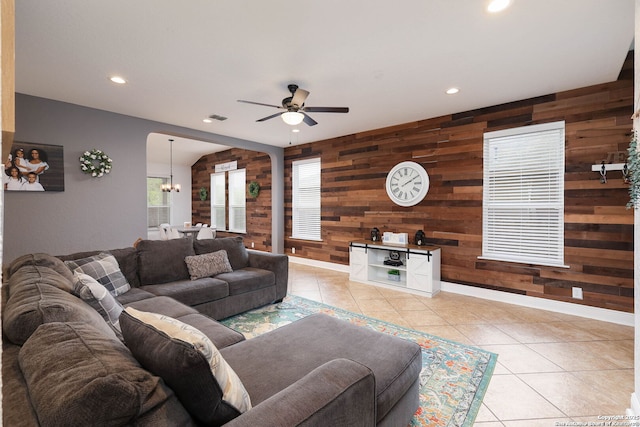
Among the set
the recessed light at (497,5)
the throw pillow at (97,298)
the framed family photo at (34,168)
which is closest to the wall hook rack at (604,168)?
the recessed light at (497,5)

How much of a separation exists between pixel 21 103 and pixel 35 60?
1.21 metres

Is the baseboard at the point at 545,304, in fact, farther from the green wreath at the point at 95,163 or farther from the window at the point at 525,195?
the green wreath at the point at 95,163

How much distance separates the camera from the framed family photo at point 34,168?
366cm

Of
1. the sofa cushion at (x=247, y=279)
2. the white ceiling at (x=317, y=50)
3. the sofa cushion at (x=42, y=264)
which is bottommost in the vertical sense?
the sofa cushion at (x=247, y=279)

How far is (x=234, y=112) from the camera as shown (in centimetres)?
447

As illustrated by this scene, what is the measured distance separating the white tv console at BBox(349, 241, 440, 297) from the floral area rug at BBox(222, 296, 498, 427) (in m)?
1.26

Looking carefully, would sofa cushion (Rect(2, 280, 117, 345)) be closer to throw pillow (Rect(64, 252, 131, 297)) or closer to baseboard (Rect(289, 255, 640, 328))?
throw pillow (Rect(64, 252, 131, 297))

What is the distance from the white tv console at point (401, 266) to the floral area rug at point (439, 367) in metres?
1.26

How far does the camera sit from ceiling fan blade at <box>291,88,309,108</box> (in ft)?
10.3

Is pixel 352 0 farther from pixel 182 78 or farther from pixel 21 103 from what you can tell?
pixel 21 103

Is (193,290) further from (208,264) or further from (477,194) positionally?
(477,194)

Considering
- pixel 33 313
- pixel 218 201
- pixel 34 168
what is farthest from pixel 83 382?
pixel 218 201

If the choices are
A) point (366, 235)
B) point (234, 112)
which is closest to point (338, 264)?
point (366, 235)

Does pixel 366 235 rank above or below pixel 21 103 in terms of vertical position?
below
